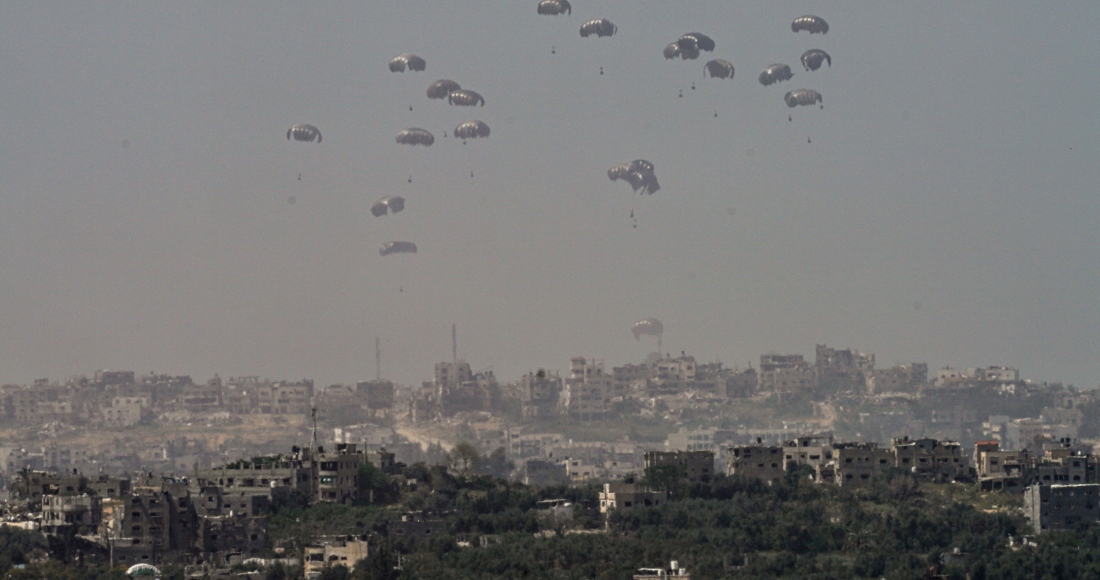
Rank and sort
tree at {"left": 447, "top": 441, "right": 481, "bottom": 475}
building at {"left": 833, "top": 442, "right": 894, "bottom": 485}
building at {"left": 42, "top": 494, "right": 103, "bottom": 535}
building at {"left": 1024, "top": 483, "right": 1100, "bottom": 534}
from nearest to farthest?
1. building at {"left": 42, "top": 494, "right": 103, "bottom": 535}
2. building at {"left": 1024, "top": 483, "right": 1100, "bottom": 534}
3. building at {"left": 833, "top": 442, "right": 894, "bottom": 485}
4. tree at {"left": 447, "top": 441, "right": 481, "bottom": 475}

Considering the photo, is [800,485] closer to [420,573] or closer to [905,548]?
[905,548]

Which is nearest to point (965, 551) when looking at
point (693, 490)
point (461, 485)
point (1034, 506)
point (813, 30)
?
point (1034, 506)

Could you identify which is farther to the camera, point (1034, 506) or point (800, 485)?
point (800, 485)

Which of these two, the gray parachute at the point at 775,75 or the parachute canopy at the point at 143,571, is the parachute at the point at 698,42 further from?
the parachute canopy at the point at 143,571

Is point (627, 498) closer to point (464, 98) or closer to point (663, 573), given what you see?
point (663, 573)

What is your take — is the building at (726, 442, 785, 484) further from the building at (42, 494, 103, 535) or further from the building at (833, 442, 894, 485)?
the building at (42, 494, 103, 535)

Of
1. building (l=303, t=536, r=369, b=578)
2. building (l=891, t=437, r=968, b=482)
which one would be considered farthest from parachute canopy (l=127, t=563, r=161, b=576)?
building (l=891, t=437, r=968, b=482)
